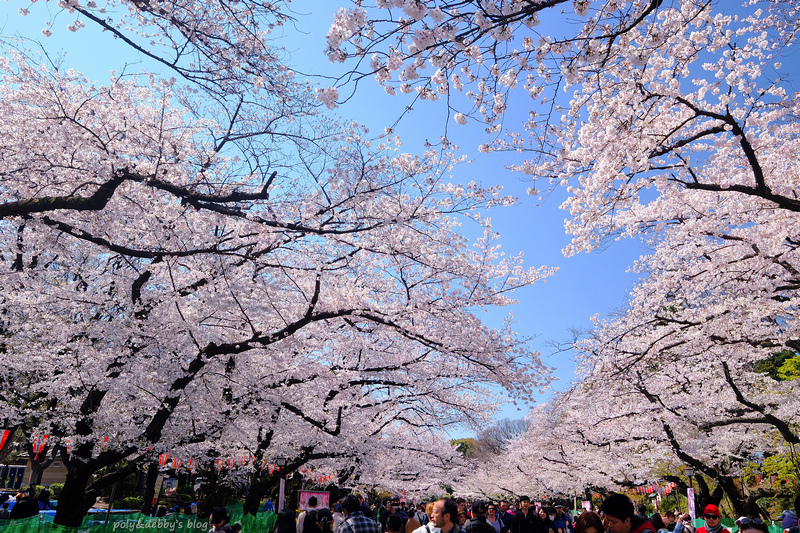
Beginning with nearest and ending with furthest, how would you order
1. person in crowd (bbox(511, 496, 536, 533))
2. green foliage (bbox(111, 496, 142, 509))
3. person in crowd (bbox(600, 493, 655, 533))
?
person in crowd (bbox(600, 493, 655, 533))
person in crowd (bbox(511, 496, 536, 533))
green foliage (bbox(111, 496, 142, 509))

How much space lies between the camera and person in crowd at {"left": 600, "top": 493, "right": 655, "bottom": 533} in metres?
3.53

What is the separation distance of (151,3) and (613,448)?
908 inches

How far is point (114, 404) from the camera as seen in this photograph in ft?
41.0

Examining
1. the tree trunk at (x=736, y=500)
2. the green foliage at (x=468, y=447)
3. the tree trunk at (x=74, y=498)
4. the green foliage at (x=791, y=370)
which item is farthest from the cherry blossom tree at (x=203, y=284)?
the green foliage at (x=468, y=447)

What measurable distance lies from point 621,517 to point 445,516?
1570 mm

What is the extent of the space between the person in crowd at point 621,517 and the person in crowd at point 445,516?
144cm

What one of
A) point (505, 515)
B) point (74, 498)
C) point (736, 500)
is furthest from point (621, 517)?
point (736, 500)

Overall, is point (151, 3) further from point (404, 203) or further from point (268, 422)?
point (268, 422)

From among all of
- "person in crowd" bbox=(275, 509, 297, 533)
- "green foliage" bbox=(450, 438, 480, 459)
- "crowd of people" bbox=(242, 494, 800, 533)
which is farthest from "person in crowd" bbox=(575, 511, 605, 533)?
"green foliage" bbox=(450, 438, 480, 459)

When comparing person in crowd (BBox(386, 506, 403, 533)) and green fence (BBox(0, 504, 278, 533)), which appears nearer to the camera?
person in crowd (BBox(386, 506, 403, 533))

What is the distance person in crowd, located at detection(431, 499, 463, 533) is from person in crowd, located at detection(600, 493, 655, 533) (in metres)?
1.44

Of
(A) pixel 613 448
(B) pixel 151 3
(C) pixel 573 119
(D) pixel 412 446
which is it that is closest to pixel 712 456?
(A) pixel 613 448

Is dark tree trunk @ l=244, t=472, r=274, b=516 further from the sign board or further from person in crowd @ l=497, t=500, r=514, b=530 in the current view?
person in crowd @ l=497, t=500, r=514, b=530

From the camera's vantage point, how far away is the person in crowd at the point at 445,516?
14.8 feet
